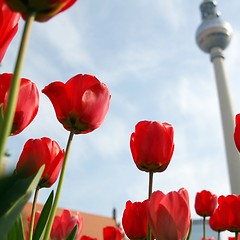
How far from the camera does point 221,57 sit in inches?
1816

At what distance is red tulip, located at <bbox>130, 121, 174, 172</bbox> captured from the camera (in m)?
1.42

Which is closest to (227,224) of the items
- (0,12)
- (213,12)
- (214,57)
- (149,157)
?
(149,157)

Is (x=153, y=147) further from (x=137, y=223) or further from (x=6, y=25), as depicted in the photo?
(x=6, y=25)

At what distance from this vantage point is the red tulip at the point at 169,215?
3.87 ft

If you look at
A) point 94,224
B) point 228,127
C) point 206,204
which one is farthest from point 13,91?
point 228,127

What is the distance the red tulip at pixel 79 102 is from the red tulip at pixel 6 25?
1.58ft

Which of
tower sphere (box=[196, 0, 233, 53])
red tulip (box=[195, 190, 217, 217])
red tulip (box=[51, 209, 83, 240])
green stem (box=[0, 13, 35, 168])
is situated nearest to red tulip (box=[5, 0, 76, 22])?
green stem (box=[0, 13, 35, 168])

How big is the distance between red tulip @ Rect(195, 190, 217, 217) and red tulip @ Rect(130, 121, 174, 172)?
3.70 feet

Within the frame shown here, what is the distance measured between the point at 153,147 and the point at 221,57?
152 ft

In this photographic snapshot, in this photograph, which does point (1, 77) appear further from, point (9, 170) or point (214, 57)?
point (214, 57)

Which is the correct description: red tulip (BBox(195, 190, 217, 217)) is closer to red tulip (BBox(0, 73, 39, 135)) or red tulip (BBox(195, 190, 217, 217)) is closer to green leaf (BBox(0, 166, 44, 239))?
red tulip (BBox(0, 73, 39, 135))

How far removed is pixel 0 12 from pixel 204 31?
50069 millimetres

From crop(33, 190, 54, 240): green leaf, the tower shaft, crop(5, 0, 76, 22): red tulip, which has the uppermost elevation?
the tower shaft

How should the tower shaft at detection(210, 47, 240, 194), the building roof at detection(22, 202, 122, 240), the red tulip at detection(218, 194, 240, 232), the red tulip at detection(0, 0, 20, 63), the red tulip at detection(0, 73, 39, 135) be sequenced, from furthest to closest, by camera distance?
the tower shaft at detection(210, 47, 240, 194), the building roof at detection(22, 202, 122, 240), the red tulip at detection(218, 194, 240, 232), the red tulip at detection(0, 73, 39, 135), the red tulip at detection(0, 0, 20, 63)
